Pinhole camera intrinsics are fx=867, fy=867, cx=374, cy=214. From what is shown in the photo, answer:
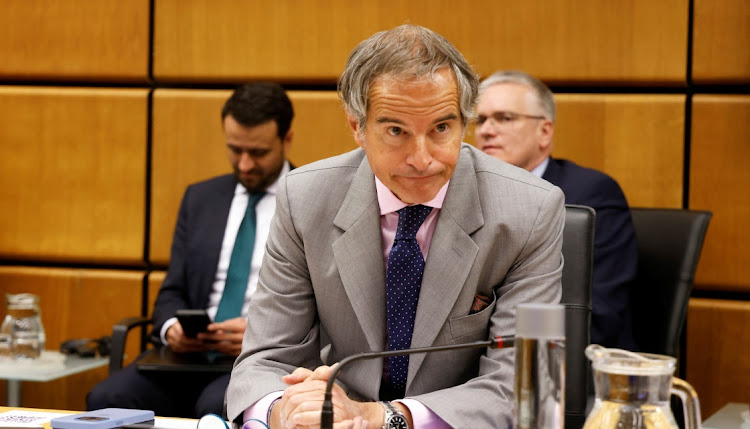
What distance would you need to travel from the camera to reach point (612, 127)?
3.27 meters

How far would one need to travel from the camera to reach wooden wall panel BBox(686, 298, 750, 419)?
318 centimetres

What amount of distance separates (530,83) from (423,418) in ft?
6.10

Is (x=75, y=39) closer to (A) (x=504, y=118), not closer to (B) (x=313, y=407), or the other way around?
(A) (x=504, y=118)

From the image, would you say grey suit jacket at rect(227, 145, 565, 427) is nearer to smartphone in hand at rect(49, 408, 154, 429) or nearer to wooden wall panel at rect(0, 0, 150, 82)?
smartphone in hand at rect(49, 408, 154, 429)

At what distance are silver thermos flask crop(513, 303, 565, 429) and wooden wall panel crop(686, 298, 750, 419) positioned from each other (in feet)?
7.71

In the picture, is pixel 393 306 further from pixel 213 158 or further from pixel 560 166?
pixel 213 158

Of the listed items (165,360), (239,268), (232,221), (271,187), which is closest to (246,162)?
(271,187)

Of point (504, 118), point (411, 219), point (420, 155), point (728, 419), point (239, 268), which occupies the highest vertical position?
point (504, 118)

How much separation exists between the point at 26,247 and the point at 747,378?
302 centimetres

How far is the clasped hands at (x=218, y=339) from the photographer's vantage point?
287cm

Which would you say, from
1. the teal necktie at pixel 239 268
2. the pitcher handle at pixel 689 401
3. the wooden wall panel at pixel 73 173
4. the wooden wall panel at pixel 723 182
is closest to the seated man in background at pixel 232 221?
the teal necktie at pixel 239 268

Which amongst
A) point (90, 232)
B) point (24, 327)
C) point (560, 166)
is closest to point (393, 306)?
point (560, 166)

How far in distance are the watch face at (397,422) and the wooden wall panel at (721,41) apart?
85.8 inches

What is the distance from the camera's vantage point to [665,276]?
259 cm
